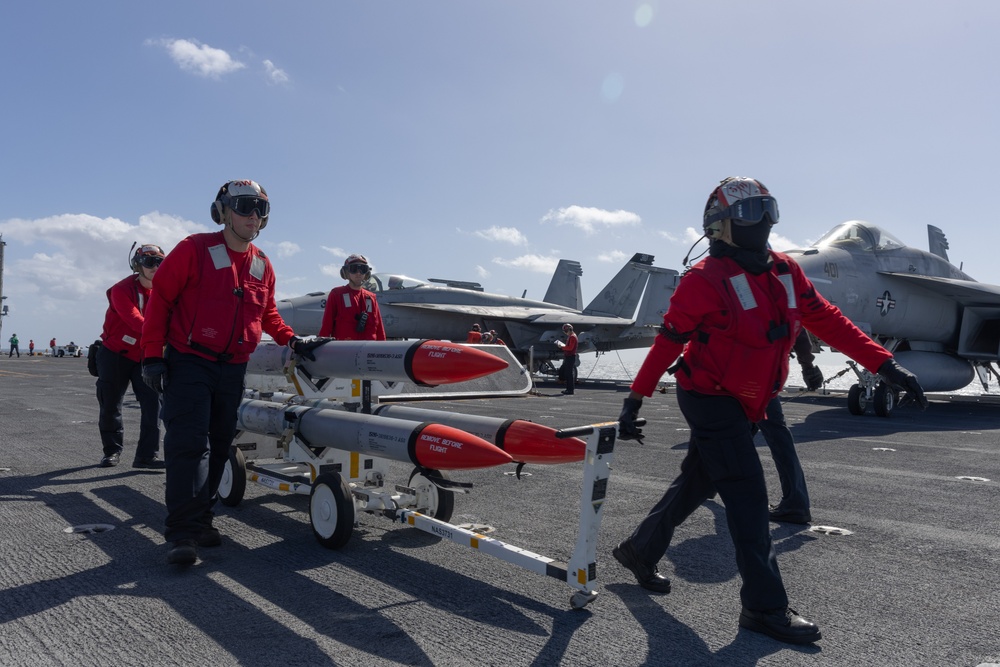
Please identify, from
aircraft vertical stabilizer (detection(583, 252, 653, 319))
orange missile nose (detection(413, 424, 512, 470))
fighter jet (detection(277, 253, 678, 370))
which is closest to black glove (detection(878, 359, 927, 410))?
orange missile nose (detection(413, 424, 512, 470))

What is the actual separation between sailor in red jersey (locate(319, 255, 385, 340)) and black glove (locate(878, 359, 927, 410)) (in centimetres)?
539

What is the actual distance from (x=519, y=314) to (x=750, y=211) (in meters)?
25.2

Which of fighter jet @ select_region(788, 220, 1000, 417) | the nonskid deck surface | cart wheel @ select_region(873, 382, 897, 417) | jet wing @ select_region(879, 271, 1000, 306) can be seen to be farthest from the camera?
jet wing @ select_region(879, 271, 1000, 306)

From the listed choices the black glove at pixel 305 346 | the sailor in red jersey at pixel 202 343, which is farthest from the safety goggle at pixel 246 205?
the black glove at pixel 305 346

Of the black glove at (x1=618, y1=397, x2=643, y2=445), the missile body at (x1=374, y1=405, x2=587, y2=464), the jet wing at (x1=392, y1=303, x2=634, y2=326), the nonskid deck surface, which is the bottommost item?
the nonskid deck surface

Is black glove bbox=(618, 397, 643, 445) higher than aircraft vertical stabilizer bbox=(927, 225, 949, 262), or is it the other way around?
aircraft vertical stabilizer bbox=(927, 225, 949, 262)

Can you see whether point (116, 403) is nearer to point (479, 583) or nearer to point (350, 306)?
point (350, 306)

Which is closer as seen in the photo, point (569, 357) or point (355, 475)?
point (355, 475)

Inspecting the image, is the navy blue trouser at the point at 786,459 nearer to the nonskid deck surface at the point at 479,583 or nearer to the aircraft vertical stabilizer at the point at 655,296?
the nonskid deck surface at the point at 479,583

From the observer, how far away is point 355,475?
17.2ft

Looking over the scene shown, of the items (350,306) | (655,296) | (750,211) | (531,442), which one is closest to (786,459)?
(531,442)

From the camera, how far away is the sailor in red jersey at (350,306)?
776 cm

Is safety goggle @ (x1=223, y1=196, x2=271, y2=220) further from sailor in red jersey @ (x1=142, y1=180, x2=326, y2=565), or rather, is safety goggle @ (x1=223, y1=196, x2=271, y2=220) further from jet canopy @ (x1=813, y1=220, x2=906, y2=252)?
jet canopy @ (x1=813, y1=220, x2=906, y2=252)

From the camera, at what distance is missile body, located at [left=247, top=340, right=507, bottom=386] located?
15.6ft
